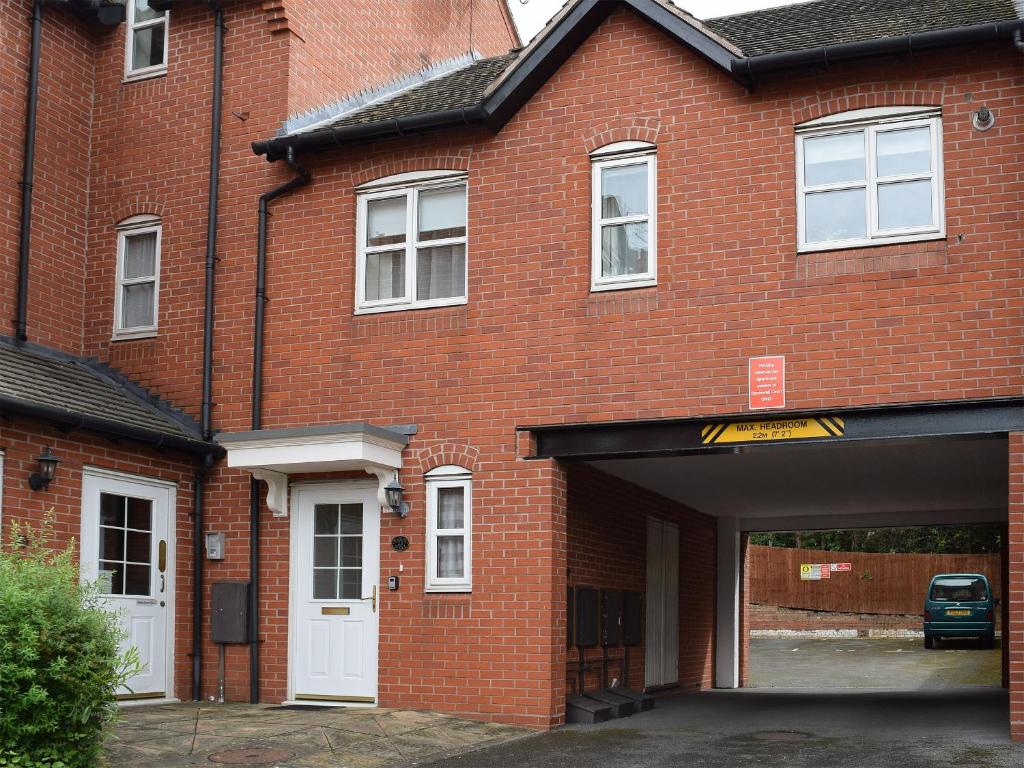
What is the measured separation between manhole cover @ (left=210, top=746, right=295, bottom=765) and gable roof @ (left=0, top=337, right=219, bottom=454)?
390cm

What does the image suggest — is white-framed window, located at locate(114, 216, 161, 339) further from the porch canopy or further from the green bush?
the green bush

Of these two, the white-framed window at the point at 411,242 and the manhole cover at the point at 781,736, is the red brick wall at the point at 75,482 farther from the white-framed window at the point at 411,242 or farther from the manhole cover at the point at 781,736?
the manhole cover at the point at 781,736

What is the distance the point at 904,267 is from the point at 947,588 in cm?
2022

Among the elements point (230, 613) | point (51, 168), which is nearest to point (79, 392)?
point (230, 613)

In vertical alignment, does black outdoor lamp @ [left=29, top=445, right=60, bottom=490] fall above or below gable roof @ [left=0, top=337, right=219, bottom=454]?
below

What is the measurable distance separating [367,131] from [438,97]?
1429 millimetres

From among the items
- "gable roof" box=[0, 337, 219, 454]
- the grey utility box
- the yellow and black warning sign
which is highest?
"gable roof" box=[0, 337, 219, 454]

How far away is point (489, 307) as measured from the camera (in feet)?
45.0

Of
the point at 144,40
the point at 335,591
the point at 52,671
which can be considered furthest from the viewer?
the point at 144,40

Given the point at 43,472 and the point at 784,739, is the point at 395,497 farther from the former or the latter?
the point at 784,739

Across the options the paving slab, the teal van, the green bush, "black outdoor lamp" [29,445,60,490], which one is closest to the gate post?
the paving slab

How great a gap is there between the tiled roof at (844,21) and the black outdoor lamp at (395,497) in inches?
223

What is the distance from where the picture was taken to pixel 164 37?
1627 centimetres

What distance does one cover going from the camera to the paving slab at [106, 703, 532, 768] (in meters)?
10.5
